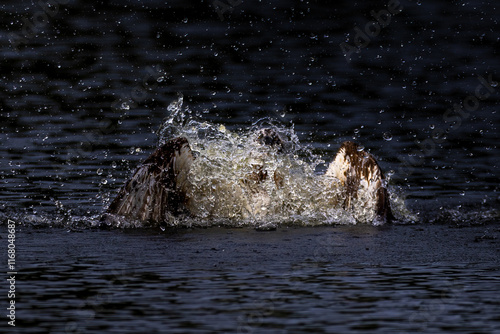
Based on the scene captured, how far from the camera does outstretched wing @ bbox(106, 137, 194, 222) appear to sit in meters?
11.6

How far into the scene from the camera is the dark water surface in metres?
8.25

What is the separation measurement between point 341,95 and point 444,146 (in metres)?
4.20

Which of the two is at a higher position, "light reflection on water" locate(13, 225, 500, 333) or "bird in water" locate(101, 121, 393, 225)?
"bird in water" locate(101, 121, 393, 225)

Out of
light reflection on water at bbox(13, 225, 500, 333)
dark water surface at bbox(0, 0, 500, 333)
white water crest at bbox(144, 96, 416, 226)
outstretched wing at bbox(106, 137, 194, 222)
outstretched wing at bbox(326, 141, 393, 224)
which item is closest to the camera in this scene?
light reflection on water at bbox(13, 225, 500, 333)

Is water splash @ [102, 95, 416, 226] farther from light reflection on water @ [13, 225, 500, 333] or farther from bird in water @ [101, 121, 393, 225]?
light reflection on water @ [13, 225, 500, 333]

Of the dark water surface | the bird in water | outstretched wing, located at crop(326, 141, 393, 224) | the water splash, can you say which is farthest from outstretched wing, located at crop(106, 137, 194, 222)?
outstretched wing, located at crop(326, 141, 393, 224)

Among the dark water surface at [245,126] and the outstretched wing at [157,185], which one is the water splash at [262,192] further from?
the dark water surface at [245,126]

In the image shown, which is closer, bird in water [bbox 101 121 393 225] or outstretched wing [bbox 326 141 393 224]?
bird in water [bbox 101 121 393 225]

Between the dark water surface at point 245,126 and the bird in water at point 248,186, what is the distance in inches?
17.6

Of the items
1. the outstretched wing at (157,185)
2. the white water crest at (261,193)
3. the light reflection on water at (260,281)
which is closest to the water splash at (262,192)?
the white water crest at (261,193)

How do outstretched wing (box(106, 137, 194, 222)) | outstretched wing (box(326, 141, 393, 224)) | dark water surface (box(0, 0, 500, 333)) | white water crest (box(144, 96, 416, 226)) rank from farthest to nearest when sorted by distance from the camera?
outstretched wing (box(326, 141, 393, 224)) < white water crest (box(144, 96, 416, 226)) < outstretched wing (box(106, 137, 194, 222)) < dark water surface (box(0, 0, 500, 333))

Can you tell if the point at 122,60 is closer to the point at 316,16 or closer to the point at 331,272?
the point at 316,16

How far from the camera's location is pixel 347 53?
25.5 m

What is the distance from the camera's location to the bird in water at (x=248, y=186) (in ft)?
38.4
